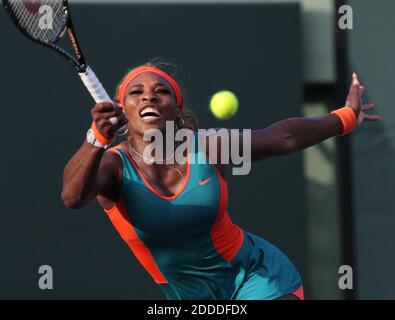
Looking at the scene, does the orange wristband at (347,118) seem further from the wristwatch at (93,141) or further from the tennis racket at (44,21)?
the wristwatch at (93,141)

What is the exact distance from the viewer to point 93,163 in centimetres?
303

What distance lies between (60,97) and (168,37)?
2.30ft

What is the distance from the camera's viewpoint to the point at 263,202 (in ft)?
18.5

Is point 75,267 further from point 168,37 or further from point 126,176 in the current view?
point 126,176

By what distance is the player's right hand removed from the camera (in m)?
2.89

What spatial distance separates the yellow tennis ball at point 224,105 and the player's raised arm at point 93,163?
2.01 meters

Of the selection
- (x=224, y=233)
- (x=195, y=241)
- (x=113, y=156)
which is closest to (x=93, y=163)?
(x=113, y=156)

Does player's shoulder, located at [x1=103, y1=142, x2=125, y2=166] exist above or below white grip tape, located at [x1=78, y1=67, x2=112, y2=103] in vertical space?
below

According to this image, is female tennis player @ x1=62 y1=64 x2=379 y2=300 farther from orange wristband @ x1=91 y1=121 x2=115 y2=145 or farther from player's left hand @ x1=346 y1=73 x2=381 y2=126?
orange wristband @ x1=91 y1=121 x2=115 y2=145

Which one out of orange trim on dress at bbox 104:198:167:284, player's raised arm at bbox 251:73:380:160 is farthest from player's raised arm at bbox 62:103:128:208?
player's raised arm at bbox 251:73:380:160

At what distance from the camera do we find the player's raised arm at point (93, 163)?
2.91 metres

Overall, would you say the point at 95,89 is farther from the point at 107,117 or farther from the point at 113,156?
the point at 113,156

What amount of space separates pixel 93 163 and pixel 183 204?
0.50 meters

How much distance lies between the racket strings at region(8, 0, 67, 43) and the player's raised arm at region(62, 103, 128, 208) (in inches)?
18.7
